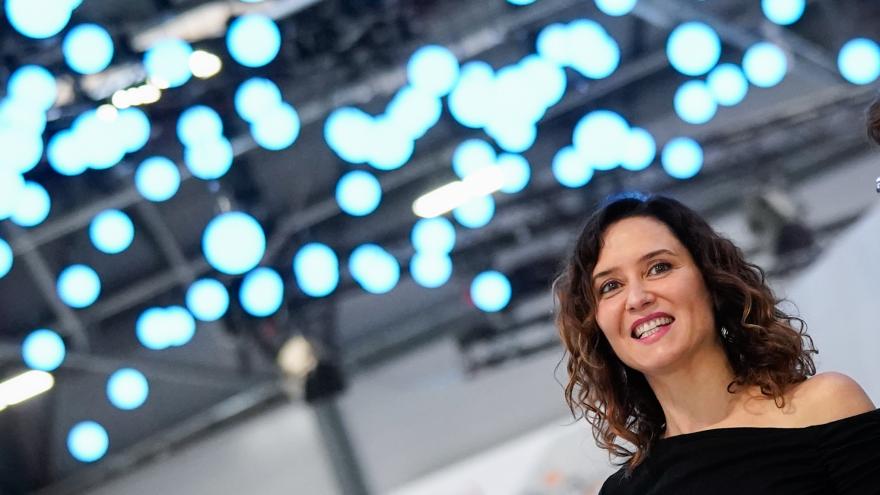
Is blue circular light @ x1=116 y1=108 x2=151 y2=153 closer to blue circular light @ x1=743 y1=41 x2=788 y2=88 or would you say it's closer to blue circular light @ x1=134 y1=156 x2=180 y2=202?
blue circular light @ x1=134 y1=156 x2=180 y2=202

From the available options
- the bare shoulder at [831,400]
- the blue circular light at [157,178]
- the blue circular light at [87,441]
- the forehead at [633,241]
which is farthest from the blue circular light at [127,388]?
the bare shoulder at [831,400]

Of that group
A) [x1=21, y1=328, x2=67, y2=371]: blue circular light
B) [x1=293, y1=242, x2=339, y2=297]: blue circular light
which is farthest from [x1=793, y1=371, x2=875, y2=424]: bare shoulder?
[x1=21, y1=328, x2=67, y2=371]: blue circular light

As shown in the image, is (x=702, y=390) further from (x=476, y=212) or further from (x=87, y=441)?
(x=87, y=441)

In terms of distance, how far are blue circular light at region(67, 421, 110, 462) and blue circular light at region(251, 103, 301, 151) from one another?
5.60 feet

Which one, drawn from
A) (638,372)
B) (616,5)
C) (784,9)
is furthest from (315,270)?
(638,372)

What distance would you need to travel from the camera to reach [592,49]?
188 inches

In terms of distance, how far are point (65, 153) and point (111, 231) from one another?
33cm

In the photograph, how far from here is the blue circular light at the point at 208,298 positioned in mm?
4812

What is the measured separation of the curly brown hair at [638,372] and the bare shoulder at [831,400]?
4cm

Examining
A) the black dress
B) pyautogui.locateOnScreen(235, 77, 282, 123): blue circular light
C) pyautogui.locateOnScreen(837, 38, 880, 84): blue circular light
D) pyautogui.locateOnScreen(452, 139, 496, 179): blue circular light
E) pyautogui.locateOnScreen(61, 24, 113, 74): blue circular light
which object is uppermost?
pyautogui.locateOnScreen(61, 24, 113, 74): blue circular light

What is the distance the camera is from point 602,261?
1.72 meters

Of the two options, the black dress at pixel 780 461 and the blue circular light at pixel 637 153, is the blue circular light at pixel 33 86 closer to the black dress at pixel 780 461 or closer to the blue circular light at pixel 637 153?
the blue circular light at pixel 637 153

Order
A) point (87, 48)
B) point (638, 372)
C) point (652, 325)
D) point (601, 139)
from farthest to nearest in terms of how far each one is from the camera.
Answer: point (601, 139) → point (87, 48) → point (638, 372) → point (652, 325)

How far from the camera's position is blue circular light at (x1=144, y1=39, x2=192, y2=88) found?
4.45m
